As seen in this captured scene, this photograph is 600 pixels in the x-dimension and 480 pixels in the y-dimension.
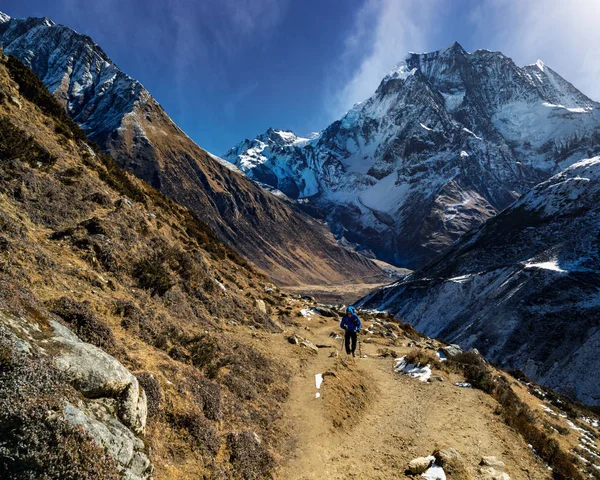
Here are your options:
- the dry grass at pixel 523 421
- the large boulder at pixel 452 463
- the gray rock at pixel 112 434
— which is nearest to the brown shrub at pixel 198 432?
the gray rock at pixel 112 434

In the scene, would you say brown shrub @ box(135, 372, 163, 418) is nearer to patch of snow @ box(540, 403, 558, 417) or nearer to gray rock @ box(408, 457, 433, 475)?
gray rock @ box(408, 457, 433, 475)

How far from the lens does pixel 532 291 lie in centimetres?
5312

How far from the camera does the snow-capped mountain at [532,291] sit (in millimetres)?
42094

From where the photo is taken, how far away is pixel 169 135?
16338 cm

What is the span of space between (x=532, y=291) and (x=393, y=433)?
53.9 m

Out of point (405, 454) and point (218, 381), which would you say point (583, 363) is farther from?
point (218, 381)

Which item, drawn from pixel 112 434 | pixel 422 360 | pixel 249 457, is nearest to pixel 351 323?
pixel 422 360

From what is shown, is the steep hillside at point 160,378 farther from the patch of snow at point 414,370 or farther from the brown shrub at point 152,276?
the patch of snow at point 414,370

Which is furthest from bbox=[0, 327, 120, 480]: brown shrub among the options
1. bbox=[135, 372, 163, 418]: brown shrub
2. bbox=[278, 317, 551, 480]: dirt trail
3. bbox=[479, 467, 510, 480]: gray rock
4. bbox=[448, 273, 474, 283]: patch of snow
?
bbox=[448, 273, 474, 283]: patch of snow

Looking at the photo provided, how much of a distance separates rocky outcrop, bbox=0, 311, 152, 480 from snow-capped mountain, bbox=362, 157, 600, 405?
4532cm

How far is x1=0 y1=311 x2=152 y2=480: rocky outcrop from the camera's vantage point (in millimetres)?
4613

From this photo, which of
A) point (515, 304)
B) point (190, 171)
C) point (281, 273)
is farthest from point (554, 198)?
point (190, 171)

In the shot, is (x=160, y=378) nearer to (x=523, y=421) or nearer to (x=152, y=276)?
(x=152, y=276)

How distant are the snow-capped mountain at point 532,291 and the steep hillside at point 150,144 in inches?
3410
